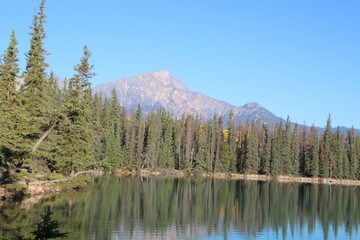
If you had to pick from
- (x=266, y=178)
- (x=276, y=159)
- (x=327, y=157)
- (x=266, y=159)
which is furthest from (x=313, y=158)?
(x=266, y=178)

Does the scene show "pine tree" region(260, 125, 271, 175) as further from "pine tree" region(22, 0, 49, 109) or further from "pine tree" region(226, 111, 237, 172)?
"pine tree" region(22, 0, 49, 109)

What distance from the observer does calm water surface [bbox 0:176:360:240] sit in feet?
103

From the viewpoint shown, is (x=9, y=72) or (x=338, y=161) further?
(x=338, y=161)

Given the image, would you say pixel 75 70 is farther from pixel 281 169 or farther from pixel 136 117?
pixel 281 169

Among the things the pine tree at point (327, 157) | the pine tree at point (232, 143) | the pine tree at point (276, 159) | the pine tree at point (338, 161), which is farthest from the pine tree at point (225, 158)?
the pine tree at point (338, 161)

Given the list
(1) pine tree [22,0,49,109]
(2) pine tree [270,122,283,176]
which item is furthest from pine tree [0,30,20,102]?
(2) pine tree [270,122,283,176]

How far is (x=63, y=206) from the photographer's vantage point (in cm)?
3906

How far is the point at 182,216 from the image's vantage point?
4116cm

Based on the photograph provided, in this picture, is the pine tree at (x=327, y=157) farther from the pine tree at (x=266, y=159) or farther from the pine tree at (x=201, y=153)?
the pine tree at (x=201, y=153)

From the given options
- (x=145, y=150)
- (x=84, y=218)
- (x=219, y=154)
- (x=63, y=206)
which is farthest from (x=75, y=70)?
(x=219, y=154)

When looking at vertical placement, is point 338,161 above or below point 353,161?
below

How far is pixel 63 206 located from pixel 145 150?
74.6 metres

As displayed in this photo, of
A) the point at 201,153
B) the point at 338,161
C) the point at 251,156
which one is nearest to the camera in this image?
the point at 201,153

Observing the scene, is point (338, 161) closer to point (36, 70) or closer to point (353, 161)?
point (353, 161)
